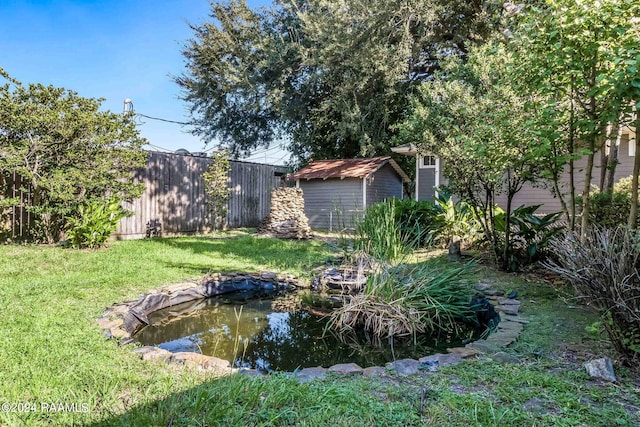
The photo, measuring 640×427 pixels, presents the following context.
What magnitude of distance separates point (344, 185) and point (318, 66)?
4.26m

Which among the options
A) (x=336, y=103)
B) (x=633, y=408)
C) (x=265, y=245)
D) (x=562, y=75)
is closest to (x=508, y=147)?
(x=562, y=75)

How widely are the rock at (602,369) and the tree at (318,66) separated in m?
9.86

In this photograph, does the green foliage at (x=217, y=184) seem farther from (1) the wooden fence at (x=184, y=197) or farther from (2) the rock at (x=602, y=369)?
(2) the rock at (x=602, y=369)

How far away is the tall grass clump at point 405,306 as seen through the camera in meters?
3.61

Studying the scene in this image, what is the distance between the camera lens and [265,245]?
7859mm

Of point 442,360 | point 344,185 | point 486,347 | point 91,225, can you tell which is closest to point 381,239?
point 486,347

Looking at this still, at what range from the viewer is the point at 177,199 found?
10.0 metres

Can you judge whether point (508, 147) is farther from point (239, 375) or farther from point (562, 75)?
point (239, 375)

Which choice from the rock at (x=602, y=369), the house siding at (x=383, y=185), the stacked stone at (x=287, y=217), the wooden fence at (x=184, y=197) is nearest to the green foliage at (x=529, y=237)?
the rock at (x=602, y=369)

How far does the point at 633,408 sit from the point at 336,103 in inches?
464

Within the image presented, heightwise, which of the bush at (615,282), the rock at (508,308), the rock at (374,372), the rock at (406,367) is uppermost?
the bush at (615,282)

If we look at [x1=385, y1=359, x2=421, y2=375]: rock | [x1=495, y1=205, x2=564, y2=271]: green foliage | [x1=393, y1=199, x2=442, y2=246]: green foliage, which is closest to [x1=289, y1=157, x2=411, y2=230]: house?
[x1=393, y1=199, x2=442, y2=246]: green foliage

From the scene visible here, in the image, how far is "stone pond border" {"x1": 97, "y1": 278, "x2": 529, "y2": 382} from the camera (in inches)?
94.0

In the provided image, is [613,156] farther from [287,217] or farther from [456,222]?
[287,217]
